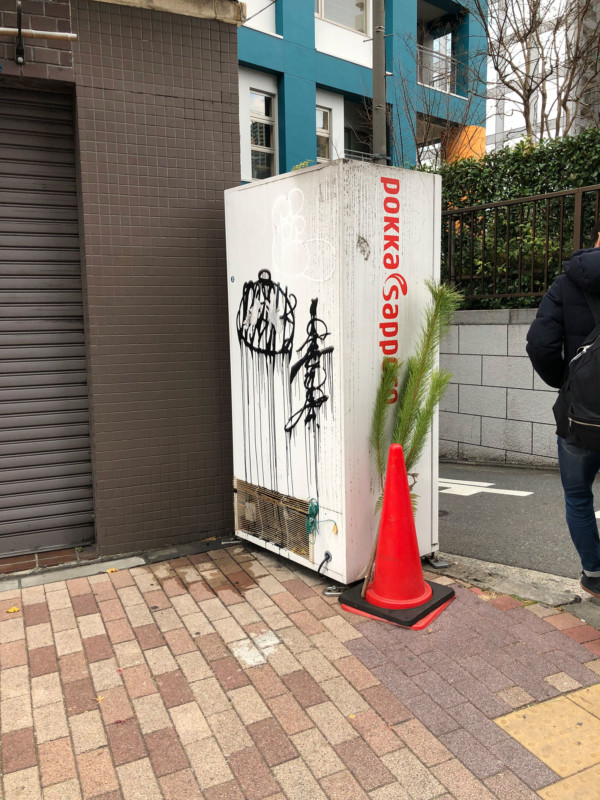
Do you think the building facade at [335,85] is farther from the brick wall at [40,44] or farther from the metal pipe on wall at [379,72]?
the brick wall at [40,44]

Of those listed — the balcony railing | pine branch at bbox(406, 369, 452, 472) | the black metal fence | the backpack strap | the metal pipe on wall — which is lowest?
pine branch at bbox(406, 369, 452, 472)

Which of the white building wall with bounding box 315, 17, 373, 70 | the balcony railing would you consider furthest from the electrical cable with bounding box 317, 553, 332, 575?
the white building wall with bounding box 315, 17, 373, 70

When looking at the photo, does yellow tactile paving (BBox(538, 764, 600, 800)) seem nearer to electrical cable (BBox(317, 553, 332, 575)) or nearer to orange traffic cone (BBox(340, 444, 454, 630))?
orange traffic cone (BBox(340, 444, 454, 630))

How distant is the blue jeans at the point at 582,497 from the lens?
10.6ft

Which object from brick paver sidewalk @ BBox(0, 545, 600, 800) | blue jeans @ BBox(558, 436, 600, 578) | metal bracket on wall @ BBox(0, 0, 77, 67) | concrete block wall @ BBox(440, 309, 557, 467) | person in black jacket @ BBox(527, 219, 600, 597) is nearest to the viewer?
brick paver sidewalk @ BBox(0, 545, 600, 800)

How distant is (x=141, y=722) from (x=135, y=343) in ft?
8.13

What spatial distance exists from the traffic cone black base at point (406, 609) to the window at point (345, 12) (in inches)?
613

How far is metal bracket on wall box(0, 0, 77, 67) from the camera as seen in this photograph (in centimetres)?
382

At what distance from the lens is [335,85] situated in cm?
1551

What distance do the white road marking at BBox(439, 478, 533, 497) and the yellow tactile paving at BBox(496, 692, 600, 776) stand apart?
317 cm

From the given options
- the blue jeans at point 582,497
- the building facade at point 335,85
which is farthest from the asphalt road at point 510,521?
the building facade at point 335,85

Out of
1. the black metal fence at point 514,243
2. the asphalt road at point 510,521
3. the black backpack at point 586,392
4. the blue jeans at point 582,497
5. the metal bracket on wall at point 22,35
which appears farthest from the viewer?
the black metal fence at point 514,243

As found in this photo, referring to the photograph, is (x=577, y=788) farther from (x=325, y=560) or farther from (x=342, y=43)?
(x=342, y=43)

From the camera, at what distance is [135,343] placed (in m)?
4.39
